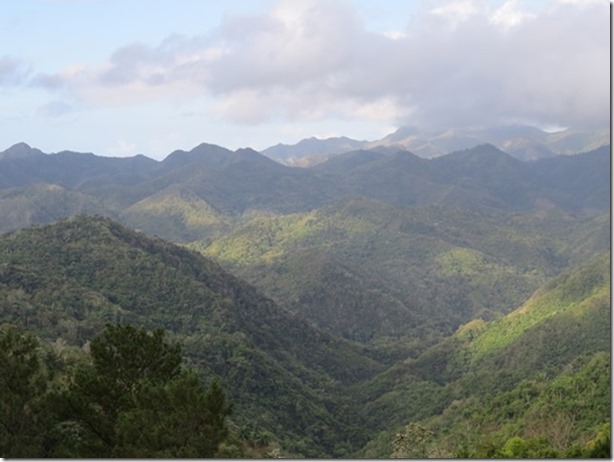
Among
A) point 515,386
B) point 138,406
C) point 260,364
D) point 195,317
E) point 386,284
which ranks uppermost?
point 138,406

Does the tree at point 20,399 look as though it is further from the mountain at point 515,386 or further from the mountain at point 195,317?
the mountain at point 195,317

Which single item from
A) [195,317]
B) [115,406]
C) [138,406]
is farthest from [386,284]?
[138,406]

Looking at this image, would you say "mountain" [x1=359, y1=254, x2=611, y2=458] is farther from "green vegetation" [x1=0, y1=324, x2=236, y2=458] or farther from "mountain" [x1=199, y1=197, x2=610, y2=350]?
"mountain" [x1=199, y1=197, x2=610, y2=350]

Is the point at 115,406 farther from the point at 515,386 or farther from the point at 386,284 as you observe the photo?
the point at 386,284

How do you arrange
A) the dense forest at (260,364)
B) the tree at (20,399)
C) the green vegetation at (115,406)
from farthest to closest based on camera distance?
1. the dense forest at (260,364)
2. the tree at (20,399)
3. the green vegetation at (115,406)

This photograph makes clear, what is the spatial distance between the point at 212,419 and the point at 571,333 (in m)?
66.8

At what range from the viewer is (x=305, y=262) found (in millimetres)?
152375

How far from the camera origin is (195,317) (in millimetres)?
76375

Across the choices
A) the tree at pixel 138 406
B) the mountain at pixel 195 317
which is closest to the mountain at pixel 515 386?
the mountain at pixel 195 317

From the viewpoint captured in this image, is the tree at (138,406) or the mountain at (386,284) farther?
the mountain at (386,284)

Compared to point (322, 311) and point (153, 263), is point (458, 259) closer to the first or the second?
point (322, 311)

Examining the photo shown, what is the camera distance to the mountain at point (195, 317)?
2266 inches

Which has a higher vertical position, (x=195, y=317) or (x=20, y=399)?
(x=20, y=399)

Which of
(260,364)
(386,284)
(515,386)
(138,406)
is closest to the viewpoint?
(138,406)
